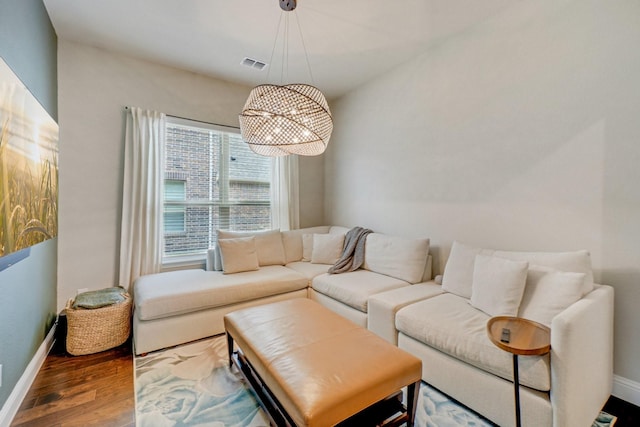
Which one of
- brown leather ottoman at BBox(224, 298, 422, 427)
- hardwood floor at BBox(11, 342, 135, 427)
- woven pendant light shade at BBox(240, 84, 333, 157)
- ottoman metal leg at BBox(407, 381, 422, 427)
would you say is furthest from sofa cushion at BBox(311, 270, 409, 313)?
hardwood floor at BBox(11, 342, 135, 427)

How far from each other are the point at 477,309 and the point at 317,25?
8.71 feet

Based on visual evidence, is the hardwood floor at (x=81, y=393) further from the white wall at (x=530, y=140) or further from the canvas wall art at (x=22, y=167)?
the white wall at (x=530, y=140)

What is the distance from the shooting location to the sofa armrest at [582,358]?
4.25ft

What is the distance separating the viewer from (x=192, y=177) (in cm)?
347

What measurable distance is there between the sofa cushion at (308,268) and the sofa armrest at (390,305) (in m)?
0.97

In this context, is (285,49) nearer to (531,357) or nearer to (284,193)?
(284,193)

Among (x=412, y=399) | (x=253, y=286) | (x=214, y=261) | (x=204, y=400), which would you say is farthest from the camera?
(x=214, y=261)

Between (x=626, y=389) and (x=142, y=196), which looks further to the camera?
(x=142, y=196)

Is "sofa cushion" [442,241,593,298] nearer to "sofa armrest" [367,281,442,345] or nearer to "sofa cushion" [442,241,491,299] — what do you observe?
"sofa cushion" [442,241,491,299]

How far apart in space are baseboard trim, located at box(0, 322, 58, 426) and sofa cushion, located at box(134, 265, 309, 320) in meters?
0.66

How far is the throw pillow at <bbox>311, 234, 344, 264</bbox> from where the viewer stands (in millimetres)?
3482

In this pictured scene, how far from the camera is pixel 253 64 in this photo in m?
3.16

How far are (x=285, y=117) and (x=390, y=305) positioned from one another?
1.59 meters

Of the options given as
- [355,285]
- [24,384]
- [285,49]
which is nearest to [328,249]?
[355,285]
